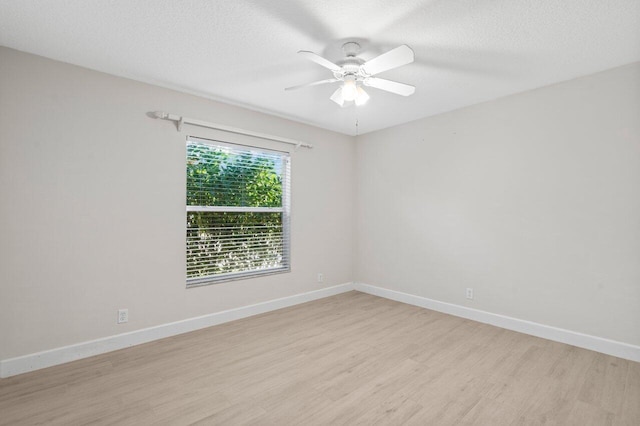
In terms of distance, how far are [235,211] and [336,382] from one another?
220cm

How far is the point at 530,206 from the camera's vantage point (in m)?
3.27

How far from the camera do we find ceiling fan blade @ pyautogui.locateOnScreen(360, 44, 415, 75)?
204cm

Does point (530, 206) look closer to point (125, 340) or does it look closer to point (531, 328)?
point (531, 328)

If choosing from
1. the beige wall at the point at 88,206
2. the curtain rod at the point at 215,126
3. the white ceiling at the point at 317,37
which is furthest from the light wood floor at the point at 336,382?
the white ceiling at the point at 317,37

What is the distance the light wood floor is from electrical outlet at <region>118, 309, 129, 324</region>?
27 cm

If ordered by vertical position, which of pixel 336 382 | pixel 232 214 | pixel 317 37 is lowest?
pixel 336 382

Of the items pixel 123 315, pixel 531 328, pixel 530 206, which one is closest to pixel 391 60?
pixel 530 206

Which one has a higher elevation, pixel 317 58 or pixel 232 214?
pixel 317 58

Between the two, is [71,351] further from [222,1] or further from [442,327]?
[442,327]

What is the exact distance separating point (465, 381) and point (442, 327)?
3.72ft

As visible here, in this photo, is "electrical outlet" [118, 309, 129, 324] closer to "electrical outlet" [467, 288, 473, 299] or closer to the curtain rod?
the curtain rod

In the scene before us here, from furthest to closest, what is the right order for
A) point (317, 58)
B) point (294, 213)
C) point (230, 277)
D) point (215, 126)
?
1. point (294, 213)
2. point (230, 277)
3. point (215, 126)
4. point (317, 58)

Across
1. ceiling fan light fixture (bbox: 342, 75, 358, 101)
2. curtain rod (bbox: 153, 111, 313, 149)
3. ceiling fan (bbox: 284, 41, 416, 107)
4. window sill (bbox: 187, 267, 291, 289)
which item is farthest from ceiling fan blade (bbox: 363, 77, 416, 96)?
window sill (bbox: 187, 267, 291, 289)

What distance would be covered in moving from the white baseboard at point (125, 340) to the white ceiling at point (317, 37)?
240cm
